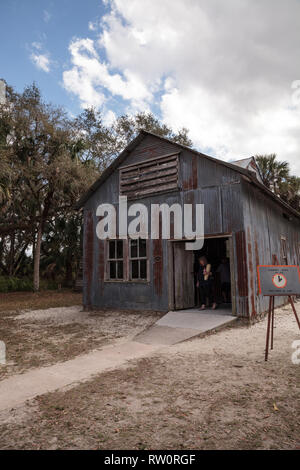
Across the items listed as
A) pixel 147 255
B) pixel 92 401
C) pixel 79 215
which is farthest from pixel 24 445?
pixel 79 215

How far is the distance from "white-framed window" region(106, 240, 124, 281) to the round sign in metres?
6.25

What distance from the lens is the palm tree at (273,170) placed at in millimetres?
20469

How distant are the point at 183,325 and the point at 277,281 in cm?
319

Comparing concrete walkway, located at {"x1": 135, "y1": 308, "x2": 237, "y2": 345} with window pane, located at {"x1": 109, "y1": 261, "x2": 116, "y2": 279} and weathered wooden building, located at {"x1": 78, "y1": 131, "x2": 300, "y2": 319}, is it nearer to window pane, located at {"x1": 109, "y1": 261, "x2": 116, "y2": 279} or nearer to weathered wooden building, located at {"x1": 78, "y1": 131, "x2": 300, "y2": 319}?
weathered wooden building, located at {"x1": 78, "y1": 131, "x2": 300, "y2": 319}

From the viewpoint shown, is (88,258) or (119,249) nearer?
(119,249)

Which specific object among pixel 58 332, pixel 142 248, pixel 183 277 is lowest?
pixel 58 332

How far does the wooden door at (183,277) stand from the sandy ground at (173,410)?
14.9 feet

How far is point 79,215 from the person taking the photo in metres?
21.1

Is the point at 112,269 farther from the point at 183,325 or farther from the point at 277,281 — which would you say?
the point at 277,281

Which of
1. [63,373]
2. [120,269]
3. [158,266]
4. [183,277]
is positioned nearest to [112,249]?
[120,269]

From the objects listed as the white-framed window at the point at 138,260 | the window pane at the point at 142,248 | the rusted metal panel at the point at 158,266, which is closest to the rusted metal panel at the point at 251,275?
the rusted metal panel at the point at 158,266

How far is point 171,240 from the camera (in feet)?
32.3

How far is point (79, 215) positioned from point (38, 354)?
1577 centimetres

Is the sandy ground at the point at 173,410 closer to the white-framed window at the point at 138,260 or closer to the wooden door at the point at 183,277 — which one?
the wooden door at the point at 183,277
